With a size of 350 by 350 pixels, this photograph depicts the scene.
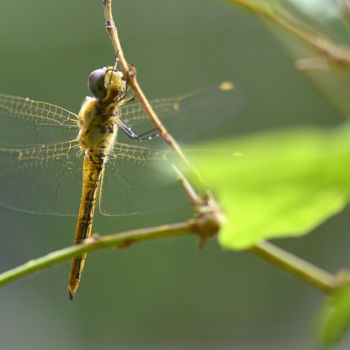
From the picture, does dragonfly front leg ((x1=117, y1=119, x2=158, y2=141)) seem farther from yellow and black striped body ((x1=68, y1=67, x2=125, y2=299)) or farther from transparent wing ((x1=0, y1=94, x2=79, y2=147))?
transparent wing ((x1=0, y1=94, x2=79, y2=147))

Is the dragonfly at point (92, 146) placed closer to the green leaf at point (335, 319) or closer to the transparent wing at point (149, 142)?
the transparent wing at point (149, 142)

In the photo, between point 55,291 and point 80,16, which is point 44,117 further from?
point 55,291

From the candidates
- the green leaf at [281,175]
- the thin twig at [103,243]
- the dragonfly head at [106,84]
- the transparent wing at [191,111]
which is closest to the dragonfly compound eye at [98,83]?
the dragonfly head at [106,84]

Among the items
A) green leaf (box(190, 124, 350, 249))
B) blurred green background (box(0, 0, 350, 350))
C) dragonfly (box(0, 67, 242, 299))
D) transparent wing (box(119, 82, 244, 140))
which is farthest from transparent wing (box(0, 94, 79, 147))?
blurred green background (box(0, 0, 350, 350))

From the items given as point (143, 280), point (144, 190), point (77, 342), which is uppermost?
point (144, 190)

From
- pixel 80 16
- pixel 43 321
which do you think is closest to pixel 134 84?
pixel 80 16

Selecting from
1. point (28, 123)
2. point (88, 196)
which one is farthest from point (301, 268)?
point (28, 123)

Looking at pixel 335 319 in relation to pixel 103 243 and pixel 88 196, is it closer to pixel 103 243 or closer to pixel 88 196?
pixel 103 243
